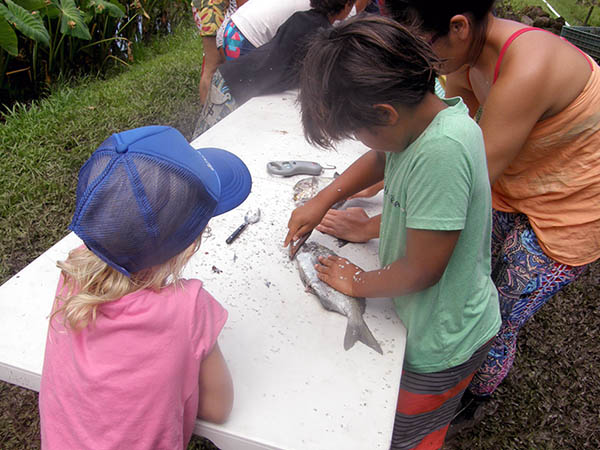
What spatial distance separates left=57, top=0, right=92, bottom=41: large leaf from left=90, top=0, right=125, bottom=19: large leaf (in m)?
0.23

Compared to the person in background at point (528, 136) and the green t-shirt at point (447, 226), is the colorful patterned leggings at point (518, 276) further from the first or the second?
the green t-shirt at point (447, 226)

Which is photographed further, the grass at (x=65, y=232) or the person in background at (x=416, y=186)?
the grass at (x=65, y=232)

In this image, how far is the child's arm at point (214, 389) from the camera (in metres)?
1.00

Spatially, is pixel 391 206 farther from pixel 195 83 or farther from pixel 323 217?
pixel 195 83

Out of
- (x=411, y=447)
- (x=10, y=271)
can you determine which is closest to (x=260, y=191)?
(x=411, y=447)

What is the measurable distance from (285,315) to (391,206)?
1.46ft

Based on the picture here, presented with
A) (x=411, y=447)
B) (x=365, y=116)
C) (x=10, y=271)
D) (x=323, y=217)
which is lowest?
(x=10, y=271)

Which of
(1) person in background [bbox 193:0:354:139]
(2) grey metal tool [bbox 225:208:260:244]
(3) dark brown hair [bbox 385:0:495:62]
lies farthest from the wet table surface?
(1) person in background [bbox 193:0:354:139]

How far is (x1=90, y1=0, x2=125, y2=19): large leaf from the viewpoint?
172 inches

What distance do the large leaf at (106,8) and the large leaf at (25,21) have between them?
0.77m

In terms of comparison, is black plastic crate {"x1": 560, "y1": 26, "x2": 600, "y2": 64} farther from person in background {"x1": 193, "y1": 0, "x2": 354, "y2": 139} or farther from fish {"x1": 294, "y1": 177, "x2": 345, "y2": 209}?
fish {"x1": 294, "y1": 177, "x2": 345, "y2": 209}

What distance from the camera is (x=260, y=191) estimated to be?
1.83 meters

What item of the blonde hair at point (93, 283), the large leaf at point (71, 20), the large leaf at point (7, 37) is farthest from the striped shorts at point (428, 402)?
the large leaf at point (71, 20)

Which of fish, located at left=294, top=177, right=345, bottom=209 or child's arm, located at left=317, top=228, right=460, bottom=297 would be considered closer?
child's arm, located at left=317, top=228, right=460, bottom=297
